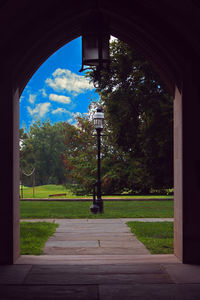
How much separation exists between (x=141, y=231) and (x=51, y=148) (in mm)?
49346

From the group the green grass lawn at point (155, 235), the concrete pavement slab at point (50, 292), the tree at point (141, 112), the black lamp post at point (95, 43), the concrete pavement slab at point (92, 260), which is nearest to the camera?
the concrete pavement slab at point (50, 292)

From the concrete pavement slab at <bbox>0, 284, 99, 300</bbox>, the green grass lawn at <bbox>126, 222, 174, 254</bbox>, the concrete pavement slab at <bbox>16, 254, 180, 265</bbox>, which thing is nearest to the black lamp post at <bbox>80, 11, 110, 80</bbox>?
A: the concrete pavement slab at <bbox>0, 284, 99, 300</bbox>

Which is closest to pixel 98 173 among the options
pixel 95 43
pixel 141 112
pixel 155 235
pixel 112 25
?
pixel 155 235

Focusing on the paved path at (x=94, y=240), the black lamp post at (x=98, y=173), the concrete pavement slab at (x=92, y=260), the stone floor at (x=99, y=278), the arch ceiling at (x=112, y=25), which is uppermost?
the arch ceiling at (x=112, y=25)

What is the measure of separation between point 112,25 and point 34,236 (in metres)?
4.82

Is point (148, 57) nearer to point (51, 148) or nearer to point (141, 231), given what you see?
point (141, 231)

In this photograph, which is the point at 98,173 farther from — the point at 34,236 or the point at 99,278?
the point at 99,278

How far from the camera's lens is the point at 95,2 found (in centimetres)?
507

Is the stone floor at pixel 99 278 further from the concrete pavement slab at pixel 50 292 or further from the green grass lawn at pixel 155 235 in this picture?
the green grass lawn at pixel 155 235

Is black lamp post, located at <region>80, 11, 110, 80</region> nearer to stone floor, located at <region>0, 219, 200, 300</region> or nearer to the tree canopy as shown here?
stone floor, located at <region>0, 219, 200, 300</region>

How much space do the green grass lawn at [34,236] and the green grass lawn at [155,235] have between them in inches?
79.9
